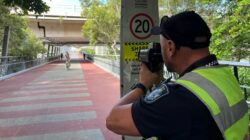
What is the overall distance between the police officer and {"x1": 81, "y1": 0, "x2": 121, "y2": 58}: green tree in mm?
25377

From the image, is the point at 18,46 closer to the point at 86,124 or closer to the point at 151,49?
the point at 86,124

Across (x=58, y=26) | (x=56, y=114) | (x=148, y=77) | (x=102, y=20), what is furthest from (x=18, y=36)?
(x=148, y=77)

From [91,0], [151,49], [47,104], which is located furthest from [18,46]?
[151,49]

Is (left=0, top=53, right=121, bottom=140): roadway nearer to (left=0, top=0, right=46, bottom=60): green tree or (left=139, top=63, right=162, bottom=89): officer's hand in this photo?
(left=139, top=63, right=162, bottom=89): officer's hand

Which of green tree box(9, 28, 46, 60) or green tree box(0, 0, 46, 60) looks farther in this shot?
green tree box(9, 28, 46, 60)

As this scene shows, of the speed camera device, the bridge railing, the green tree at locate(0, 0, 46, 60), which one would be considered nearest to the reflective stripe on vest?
the speed camera device

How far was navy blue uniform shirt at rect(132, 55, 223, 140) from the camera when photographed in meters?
1.47

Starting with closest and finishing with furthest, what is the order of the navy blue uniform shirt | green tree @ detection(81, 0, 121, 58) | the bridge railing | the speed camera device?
1. the navy blue uniform shirt
2. the speed camera device
3. the bridge railing
4. green tree @ detection(81, 0, 121, 58)

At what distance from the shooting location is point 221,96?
5.02ft

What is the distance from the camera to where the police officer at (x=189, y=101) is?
148 centimetres

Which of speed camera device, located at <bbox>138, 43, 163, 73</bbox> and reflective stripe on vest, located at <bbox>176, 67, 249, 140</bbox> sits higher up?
speed camera device, located at <bbox>138, 43, 163, 73</bbox>

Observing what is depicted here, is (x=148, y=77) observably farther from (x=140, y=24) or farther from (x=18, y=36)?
(x=18, y=36)

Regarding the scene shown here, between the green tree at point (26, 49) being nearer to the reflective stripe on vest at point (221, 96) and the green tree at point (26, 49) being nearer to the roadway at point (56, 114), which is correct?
the roadway at point (56, 114)

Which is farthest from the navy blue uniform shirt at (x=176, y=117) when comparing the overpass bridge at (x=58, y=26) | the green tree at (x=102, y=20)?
the overpass bridge at (x=58, y=26)
